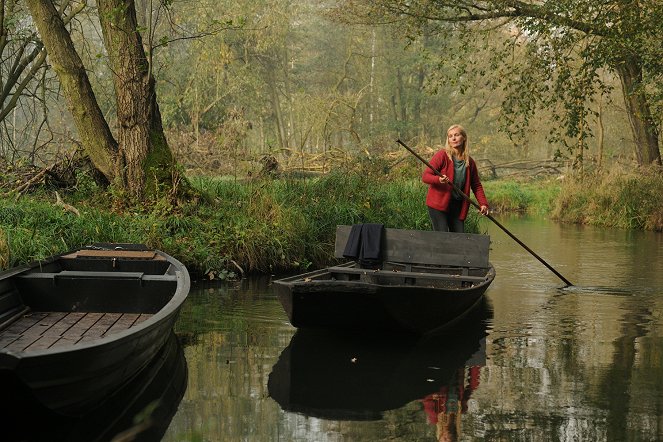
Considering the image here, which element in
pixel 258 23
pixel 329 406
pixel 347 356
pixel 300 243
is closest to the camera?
pixel 329 406

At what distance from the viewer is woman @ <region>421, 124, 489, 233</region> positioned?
31.7 feet

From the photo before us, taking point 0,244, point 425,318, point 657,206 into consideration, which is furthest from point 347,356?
point 657,206

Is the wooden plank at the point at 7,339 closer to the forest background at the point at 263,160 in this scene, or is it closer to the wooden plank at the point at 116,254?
the wooden plank at the point at 116,254

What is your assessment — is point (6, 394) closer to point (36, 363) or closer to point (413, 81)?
point (36, 363)

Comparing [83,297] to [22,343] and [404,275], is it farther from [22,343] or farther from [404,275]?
[404,275]

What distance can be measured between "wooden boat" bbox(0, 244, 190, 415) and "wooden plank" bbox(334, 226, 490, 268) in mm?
2319

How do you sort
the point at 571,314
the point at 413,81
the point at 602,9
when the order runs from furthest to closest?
the point at 413,81, the point at 602,9, the point at 571,314

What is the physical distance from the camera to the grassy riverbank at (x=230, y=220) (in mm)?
11477

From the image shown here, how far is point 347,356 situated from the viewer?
7.74 meters

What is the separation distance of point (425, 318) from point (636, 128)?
15915 mm

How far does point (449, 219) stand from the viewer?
10172mm

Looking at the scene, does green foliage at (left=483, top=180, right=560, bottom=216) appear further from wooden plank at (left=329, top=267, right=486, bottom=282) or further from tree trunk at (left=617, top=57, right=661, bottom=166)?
wooden plank at (left=329, top=267, right=486, bottom=282)

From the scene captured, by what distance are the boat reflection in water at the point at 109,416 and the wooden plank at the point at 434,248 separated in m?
3.40

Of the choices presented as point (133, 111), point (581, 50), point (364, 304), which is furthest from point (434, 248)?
point (581, 50)
